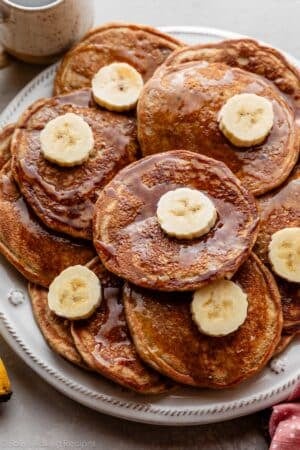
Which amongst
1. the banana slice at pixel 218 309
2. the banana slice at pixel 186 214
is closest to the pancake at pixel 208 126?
the banana slice at pixel 186 214

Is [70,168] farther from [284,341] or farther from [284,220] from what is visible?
[284,341]

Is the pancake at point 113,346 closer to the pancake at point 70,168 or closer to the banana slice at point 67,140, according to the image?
the pancake at point 70,168

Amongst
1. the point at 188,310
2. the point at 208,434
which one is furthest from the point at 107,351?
the point at 208,434

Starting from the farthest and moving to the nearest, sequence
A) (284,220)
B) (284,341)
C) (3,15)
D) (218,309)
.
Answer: (3,15), (284,220), (284,341), (218,309)

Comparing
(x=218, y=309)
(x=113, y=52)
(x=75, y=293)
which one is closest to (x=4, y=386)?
(x=75, y=293)

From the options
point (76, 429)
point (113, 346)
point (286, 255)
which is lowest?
point (76, 429)
